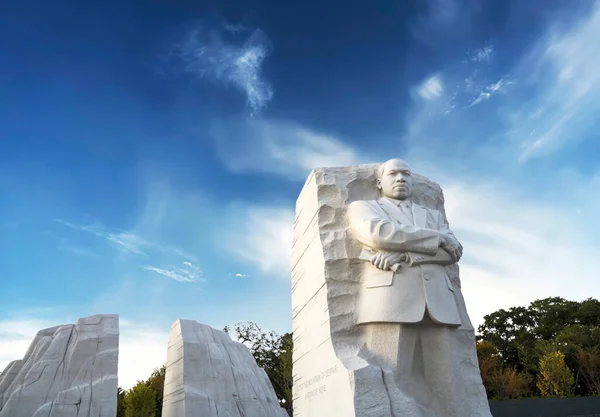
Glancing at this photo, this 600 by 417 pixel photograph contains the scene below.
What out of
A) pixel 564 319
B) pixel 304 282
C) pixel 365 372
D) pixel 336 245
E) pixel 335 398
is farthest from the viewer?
pixel 564 319

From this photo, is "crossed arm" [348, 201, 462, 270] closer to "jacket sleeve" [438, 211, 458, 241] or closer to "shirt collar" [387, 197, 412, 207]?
"jacket sleeve" [438, 211, 458, 241]

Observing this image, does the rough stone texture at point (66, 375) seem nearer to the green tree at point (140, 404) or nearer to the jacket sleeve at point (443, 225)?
the jacket sleeve at point (443, 225)

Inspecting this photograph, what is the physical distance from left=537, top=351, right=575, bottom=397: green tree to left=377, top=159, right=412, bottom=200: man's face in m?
18.3

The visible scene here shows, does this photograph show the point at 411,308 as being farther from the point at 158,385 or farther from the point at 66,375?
the point at 158,385

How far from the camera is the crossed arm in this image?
4441 mm

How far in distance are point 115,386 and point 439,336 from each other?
24.7 ft

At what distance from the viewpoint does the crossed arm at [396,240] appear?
444 cm

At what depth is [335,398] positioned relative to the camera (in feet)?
14.3

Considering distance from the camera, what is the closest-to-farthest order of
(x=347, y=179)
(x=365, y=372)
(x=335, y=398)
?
(x=365, y=372) < (x=335, y=398) < (x=347, y=179)

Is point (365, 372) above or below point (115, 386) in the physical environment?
below

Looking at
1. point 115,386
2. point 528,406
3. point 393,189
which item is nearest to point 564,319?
point 528,406

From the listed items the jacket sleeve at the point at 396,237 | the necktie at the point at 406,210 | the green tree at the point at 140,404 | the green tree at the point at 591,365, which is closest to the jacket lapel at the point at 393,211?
the necktie at the point at 406,210

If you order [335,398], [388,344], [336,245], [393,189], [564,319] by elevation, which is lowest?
[335,398]

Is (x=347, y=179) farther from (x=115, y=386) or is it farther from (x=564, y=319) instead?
(x=564, y=319)
